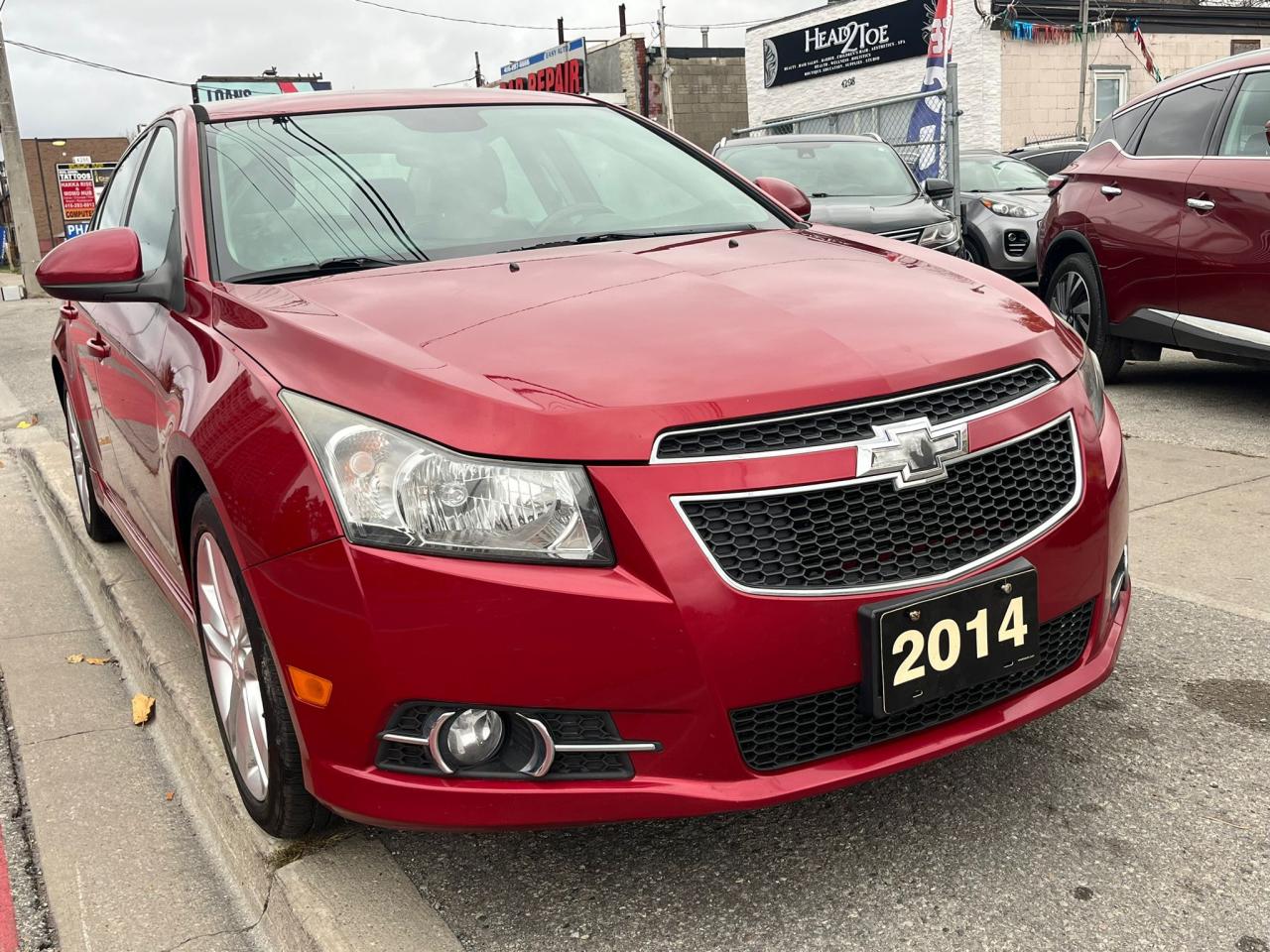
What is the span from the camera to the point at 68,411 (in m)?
4.84

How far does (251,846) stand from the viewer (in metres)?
2.40

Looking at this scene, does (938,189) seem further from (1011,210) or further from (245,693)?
(245,693)

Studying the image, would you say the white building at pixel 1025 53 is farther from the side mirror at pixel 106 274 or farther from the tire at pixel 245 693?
the tire at pixel 245 693

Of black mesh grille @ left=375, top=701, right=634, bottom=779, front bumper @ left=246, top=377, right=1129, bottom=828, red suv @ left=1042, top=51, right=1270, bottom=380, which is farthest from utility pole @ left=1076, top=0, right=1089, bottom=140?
black mesh grille @ left=375, top=701, right=634, bottom=779

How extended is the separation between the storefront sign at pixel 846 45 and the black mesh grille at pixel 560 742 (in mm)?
24827

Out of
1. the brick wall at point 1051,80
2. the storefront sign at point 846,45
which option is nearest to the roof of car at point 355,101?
the brick wall at point 1051,80

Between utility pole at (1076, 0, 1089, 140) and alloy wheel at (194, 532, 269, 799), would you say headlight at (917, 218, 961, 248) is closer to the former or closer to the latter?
alloy wheel at (194, 532, 269, 799)

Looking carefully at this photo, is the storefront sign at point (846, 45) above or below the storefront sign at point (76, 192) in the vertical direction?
above

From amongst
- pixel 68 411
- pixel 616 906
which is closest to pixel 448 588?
pixel 616 906

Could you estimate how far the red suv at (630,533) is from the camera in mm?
1898

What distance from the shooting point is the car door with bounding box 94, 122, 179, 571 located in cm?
285

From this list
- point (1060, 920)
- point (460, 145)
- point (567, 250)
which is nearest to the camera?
point (1060, 920)

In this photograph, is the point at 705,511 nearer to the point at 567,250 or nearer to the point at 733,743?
the point at 733,743

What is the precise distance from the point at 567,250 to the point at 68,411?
283 cm
